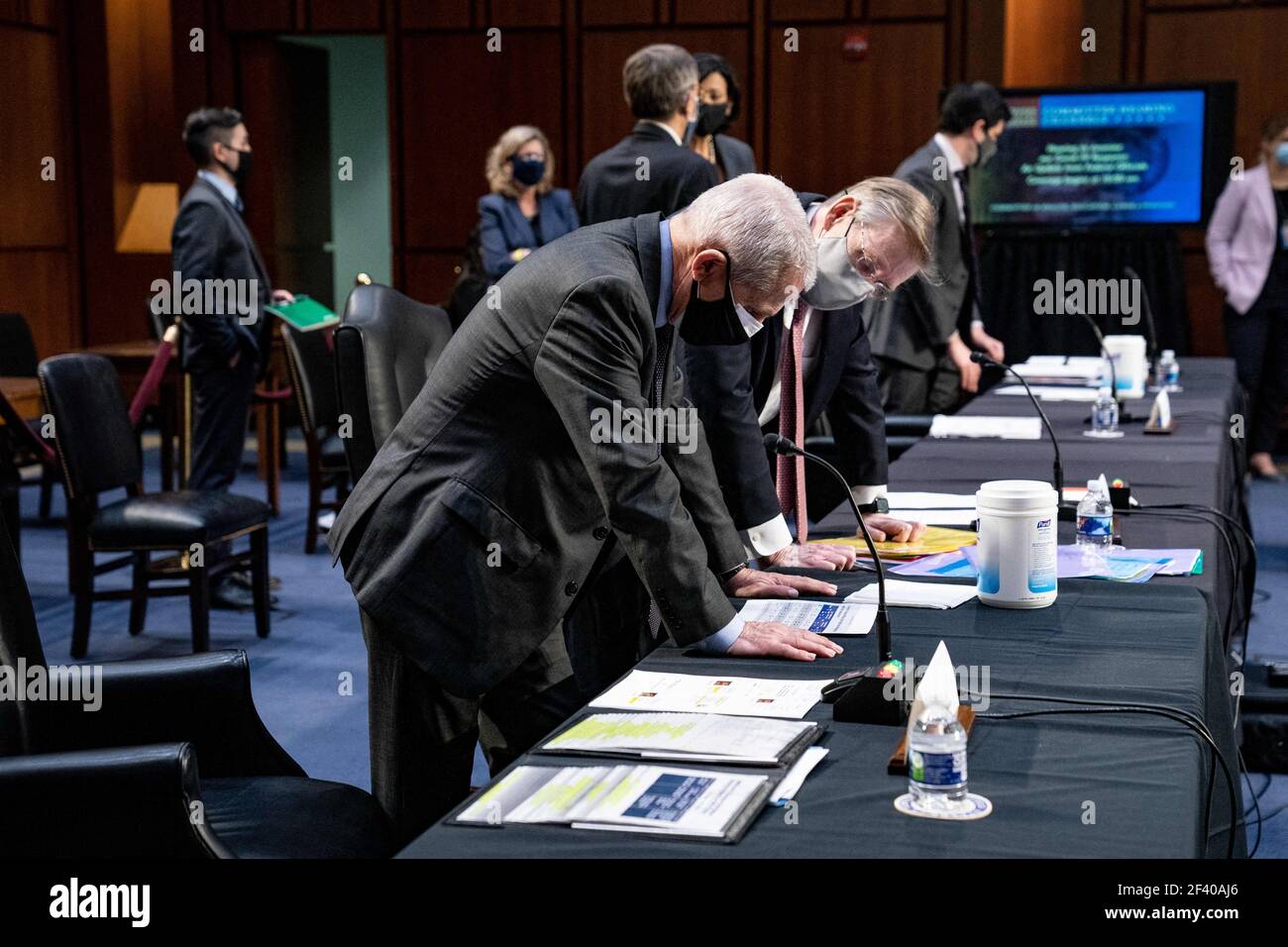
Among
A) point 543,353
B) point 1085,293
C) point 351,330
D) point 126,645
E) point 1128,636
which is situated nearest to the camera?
point 543,353

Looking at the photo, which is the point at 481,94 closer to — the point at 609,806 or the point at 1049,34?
the point at 1049,34

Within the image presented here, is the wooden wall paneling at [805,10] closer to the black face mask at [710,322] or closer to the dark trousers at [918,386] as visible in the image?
the dark trousers at [918,386]

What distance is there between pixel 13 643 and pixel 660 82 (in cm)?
264

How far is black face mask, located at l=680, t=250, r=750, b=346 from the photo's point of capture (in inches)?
78.2

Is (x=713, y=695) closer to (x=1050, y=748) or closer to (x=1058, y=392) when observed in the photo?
(x=1050, y=748)

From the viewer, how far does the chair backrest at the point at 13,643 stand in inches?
76.4

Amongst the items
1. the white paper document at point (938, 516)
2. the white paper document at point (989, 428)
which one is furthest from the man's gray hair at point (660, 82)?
the white paper document at point (938, 516)

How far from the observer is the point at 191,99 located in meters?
9.20

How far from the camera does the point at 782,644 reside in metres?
1.93

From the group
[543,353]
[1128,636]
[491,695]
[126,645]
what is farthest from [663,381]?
[126,645]

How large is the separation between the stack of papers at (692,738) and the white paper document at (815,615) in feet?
1.38

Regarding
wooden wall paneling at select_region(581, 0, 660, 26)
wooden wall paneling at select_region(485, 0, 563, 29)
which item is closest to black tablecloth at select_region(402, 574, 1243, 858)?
wooden wall paneling at select_region(581, 0, 660, 26)

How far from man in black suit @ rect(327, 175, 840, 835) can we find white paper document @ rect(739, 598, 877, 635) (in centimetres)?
12
